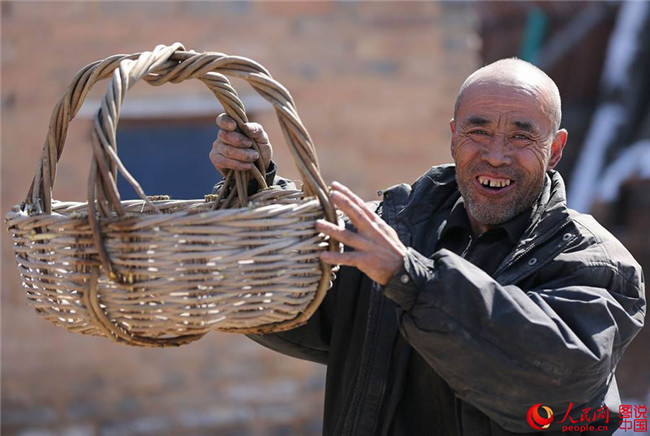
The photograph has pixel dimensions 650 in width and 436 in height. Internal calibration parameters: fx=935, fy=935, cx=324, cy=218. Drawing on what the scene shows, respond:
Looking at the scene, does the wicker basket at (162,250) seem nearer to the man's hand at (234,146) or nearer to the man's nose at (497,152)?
the man's hand at (234,146)

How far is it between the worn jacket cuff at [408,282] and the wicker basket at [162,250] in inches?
6.2

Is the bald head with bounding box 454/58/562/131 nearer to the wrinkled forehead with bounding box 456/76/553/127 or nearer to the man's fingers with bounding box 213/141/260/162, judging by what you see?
the wrinkled forehead with bounding box 456/76/553/127

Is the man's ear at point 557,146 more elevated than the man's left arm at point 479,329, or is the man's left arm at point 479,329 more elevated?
the man's ear at point 557,146

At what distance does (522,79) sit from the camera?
7.66 feet

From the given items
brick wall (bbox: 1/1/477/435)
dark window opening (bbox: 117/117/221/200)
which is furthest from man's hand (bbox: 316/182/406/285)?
→ dark window opening (bbox: 117/117/221/200)

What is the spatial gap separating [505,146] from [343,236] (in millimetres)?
636

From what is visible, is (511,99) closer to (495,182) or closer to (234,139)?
(495,182)

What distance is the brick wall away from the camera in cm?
484

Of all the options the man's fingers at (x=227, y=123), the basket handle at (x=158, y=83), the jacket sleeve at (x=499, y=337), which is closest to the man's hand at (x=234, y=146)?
the man's fingers at (x=227, y=123)

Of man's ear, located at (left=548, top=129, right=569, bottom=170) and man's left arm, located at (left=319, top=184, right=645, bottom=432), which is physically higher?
man's ear, located at (left=548, top=129, right=569, bottom=170)

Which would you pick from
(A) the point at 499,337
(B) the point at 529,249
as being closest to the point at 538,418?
(A) the point at 499,337

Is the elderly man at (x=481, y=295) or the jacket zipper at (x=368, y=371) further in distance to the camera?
the jacket zipper at (x=368, y=371)

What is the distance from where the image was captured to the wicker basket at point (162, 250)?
6.02 ft

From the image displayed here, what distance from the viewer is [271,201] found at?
2.40 meters
